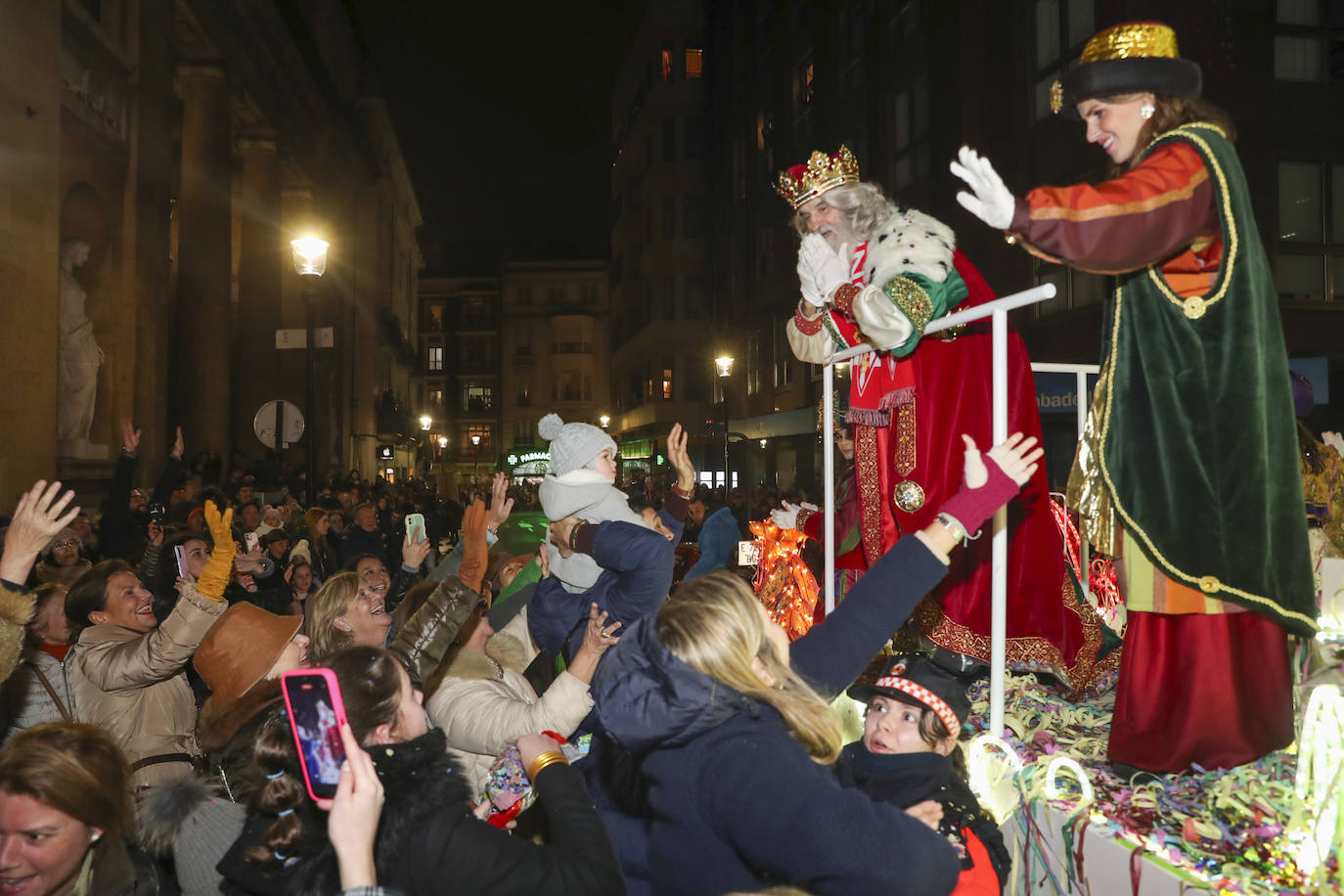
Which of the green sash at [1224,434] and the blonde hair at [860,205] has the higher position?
the blonde hair at [860,205]

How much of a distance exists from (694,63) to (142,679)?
41.9 m

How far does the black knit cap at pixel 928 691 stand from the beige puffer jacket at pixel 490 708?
97 cm

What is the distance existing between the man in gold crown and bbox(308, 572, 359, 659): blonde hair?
2.30 m

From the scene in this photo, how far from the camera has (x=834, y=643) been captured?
2285 millimetres

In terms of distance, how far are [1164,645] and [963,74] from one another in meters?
16.7

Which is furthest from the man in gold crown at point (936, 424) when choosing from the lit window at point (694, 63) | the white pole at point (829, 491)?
the lit window at point (694, 63)

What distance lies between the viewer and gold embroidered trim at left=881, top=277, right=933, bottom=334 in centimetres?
307

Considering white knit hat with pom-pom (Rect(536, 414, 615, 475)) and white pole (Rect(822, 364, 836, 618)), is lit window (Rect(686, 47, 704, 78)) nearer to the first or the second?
white pole (Rect(822, 364, 836, 618))

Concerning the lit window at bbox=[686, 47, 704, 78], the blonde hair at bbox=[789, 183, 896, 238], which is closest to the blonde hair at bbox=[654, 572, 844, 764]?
the blonde hair at bbox=[789, 183, 896, 238]

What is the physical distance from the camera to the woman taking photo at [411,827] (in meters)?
1.94

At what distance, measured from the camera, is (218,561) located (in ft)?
14.6

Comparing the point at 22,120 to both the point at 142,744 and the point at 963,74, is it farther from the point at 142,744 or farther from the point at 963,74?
the point at 963,74

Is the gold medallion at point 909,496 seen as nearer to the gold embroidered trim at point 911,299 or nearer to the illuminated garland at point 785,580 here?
the gold embroidered trim at point 911,299

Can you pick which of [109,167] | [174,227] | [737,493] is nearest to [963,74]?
[737,493]
